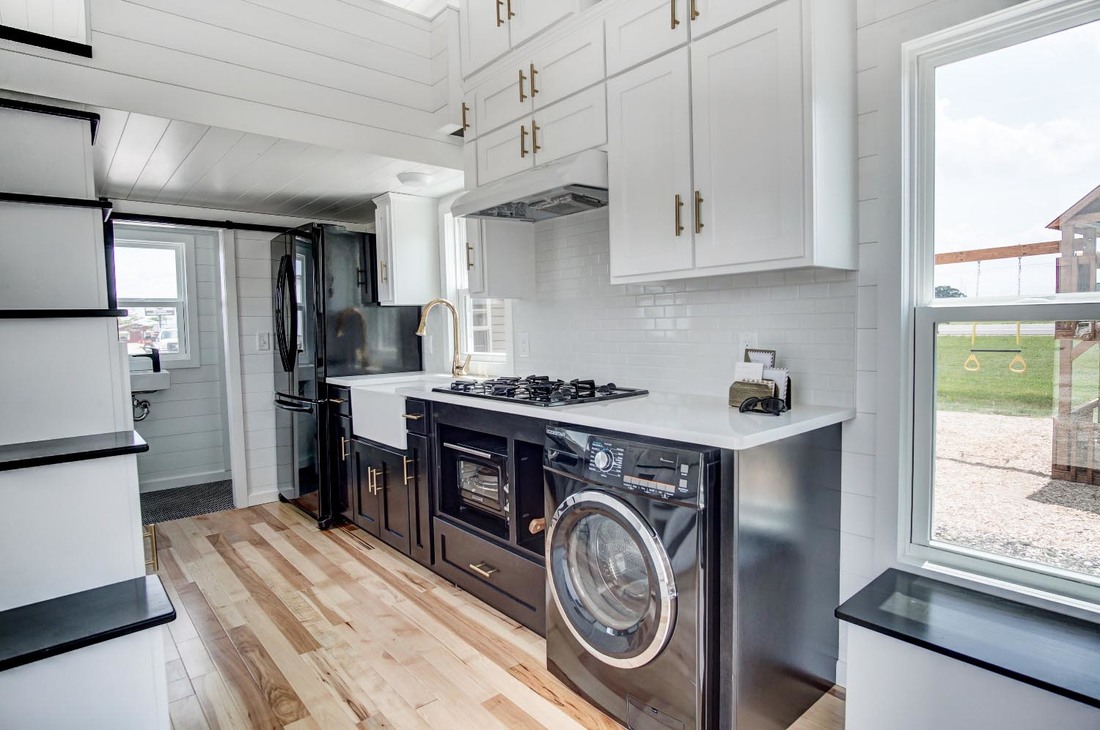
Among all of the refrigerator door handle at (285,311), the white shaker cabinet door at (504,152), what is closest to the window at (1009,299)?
the white shaker cabinet door at (504,152)

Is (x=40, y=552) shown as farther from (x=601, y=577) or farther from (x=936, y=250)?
(x=936, y=250)

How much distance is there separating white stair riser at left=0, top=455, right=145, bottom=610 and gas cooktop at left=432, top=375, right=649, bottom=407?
132cm

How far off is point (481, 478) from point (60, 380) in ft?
5.12

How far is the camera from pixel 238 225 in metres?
4.41

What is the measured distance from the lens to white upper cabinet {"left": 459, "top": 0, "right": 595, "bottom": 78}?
253 centimetres

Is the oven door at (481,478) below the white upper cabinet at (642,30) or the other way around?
below

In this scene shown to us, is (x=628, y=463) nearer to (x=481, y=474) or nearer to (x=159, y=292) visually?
(x=481, y=474)

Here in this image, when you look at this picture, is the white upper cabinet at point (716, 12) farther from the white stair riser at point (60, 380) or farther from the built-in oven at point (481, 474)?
the white stair riser at point (60, 380)

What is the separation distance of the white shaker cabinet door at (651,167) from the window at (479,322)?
1.39 metres

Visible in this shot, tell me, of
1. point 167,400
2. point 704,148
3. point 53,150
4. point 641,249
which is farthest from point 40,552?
point 167,400

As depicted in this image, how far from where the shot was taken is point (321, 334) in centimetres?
386

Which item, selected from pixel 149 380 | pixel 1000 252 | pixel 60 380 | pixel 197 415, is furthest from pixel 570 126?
pixel 197 415

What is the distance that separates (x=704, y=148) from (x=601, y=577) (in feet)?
4.89

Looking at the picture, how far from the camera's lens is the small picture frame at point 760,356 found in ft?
7.19
